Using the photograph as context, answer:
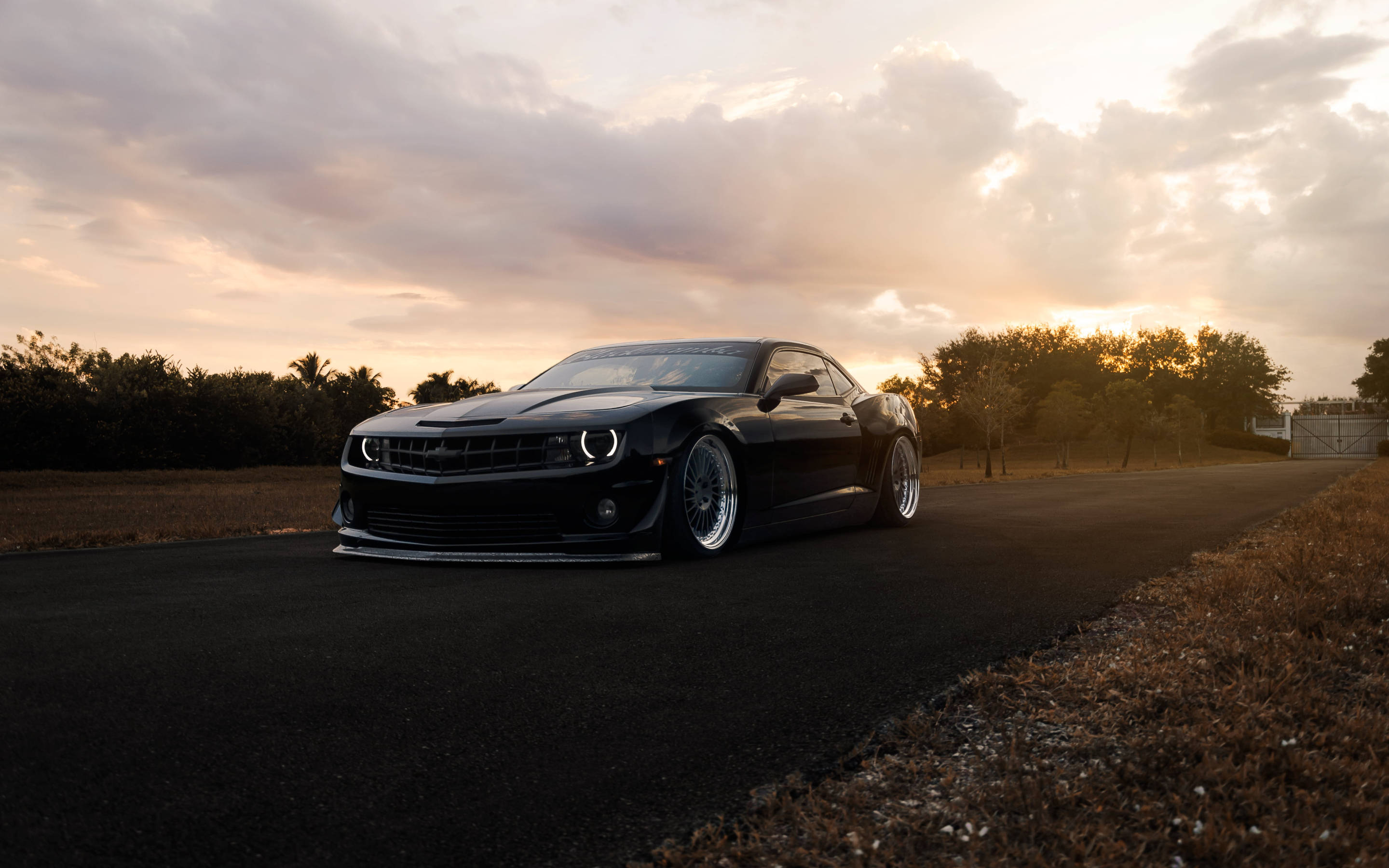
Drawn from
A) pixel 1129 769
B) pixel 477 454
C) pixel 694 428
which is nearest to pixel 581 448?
pixel 477 454

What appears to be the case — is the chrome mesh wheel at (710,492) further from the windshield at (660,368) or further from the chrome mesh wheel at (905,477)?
the chrome mesh wheel at (905,477)

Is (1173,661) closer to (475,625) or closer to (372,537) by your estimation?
(475,625)

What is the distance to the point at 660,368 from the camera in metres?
7.14

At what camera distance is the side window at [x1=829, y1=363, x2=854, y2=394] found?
812 centimetres

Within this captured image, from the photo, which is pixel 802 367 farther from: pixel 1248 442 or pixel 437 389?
pixel 1248 442

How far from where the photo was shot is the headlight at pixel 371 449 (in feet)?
19.9

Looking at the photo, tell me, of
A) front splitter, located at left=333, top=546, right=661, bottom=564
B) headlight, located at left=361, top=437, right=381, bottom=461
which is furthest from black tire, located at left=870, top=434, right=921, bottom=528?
headlight, located at left=361, top=437, right=381, bottom=461

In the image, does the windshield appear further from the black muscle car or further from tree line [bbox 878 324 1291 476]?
tree line [bbox 878 324 1291 476]

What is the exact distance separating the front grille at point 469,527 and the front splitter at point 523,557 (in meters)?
0.06

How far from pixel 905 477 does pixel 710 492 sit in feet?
10.3

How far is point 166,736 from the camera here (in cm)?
244

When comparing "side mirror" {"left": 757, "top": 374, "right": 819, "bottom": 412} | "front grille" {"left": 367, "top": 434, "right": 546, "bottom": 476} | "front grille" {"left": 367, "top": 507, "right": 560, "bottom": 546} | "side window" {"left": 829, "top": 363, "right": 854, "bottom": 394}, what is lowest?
"front grille" {"left": 367, "top": 507, "right": 560, "bottom": 546}

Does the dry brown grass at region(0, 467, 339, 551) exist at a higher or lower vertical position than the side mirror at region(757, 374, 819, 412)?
lower

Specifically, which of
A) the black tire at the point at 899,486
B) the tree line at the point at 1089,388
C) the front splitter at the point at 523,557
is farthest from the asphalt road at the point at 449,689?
the tree line at the point at 1089,388
